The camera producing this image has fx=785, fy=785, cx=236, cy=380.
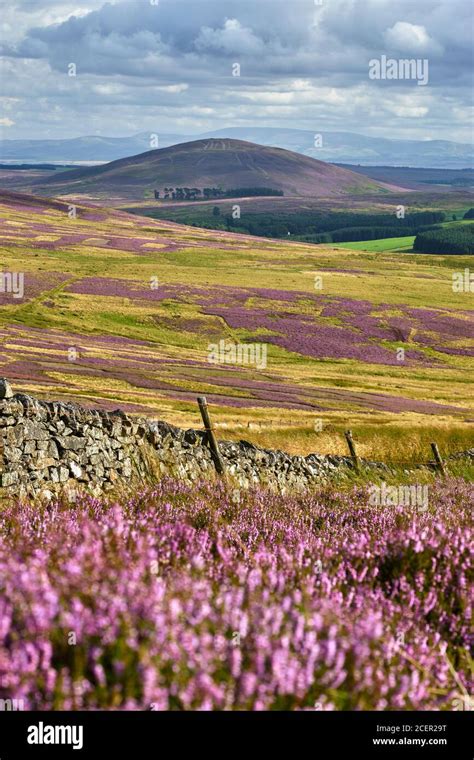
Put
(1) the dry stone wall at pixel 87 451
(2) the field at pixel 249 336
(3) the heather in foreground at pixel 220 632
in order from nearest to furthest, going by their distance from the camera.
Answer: (3) the heather in foreground at pixel 220 632, (1) the dry stone wall at pixel 87 451, (2) the field at pixel 249 336

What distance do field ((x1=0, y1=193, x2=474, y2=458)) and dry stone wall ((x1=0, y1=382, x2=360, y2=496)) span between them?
52.3 feet

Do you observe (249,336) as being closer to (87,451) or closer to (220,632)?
(87,451)

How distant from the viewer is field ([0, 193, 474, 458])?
49125mm

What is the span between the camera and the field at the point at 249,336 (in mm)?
49125

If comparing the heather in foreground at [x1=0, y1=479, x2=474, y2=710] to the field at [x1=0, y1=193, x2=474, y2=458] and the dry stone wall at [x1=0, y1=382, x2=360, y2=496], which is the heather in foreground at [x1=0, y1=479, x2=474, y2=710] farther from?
the field at [x1=0, y1=193, x2=474, y2=458]

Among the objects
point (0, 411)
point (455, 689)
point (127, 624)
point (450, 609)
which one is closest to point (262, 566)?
point (450, 609)

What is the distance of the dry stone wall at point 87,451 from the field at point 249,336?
52.3ft

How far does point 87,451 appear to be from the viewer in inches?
600

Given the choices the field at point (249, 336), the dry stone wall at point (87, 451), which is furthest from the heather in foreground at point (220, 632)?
the field at point (249, 336)

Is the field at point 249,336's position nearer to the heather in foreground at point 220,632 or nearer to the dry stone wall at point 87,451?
the dry stone wall at point 87,451

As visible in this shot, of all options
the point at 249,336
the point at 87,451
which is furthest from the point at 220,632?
the point at 249,336

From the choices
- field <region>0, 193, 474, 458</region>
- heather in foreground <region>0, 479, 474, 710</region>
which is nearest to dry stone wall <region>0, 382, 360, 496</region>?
heather in foreground <region>0, 479, 474, 710</region>

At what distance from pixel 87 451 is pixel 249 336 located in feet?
271

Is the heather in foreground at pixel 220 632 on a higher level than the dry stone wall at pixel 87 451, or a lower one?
higher
